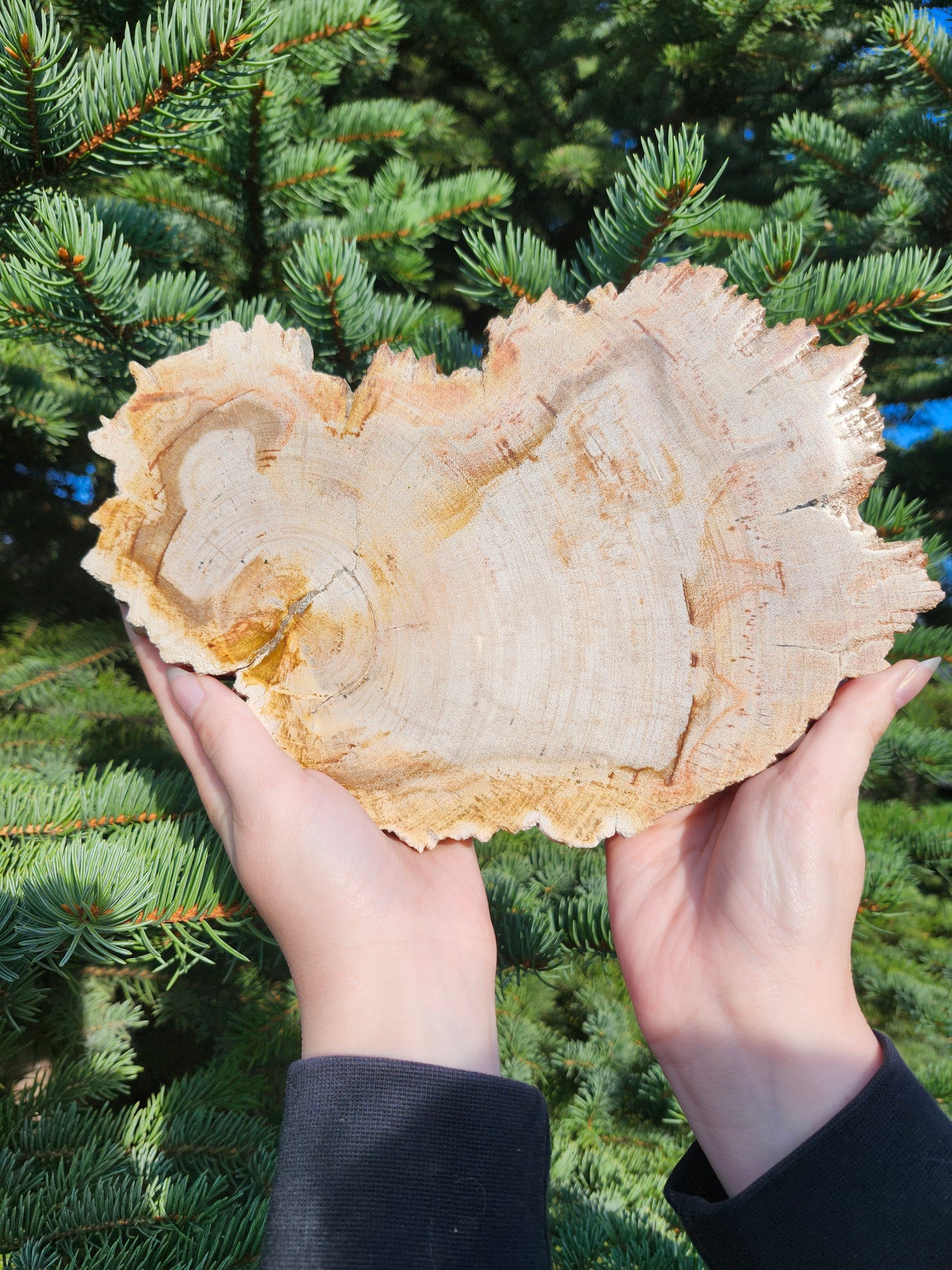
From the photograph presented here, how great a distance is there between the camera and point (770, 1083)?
2.62ft

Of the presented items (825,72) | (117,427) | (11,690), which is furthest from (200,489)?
(825,72)

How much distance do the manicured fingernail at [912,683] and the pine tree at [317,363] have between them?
1.33ft

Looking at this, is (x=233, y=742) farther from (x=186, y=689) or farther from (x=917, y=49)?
(x=917, y=49)

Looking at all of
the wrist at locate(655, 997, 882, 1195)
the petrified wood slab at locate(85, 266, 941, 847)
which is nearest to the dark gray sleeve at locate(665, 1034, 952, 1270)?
the wrist at locate(655, 997, 882, 1195)

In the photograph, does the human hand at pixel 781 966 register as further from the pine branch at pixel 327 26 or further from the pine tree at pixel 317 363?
the pine branch at pixel 327 26

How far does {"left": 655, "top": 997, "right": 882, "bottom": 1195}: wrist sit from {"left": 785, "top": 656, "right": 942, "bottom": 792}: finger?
262 millimetres

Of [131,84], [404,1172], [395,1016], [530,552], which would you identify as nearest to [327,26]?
[131,84]

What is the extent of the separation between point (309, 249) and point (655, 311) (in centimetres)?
44

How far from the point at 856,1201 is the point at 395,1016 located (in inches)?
18.5

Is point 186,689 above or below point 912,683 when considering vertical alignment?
below

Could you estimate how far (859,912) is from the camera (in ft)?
4.29

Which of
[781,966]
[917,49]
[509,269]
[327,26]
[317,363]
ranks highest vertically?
[917,49]

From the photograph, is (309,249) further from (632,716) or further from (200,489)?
(632,716)

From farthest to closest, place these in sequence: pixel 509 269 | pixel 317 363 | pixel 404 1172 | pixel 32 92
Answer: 1. pixel 317 363
2. pixel 509 269
3. pixel 32 92
4. pixel 404 1172
